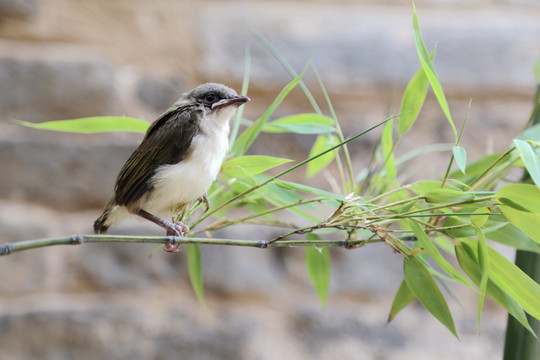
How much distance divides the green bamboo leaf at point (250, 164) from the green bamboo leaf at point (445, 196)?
0.37 ft

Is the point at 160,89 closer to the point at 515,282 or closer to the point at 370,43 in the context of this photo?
the point at 370,43

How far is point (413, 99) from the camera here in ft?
1.62

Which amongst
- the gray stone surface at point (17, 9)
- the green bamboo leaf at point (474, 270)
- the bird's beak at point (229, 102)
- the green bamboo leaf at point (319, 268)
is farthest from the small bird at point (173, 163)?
the gray stone surface at point (17, 9)

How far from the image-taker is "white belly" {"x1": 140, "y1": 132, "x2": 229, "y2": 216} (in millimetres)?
517

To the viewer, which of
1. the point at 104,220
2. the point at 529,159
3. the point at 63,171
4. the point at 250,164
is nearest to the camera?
the point at 529,159

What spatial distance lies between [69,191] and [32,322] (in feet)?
0.76

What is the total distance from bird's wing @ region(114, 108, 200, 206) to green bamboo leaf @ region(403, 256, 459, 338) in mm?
242

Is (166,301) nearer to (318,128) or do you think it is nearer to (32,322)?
(32,322)

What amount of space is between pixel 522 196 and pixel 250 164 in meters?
0.20

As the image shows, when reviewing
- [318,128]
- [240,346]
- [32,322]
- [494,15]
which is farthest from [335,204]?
[494,15]

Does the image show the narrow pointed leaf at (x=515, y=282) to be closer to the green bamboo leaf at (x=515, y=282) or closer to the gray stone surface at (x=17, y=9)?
the green bamboo leaf at (x=515, y=282)

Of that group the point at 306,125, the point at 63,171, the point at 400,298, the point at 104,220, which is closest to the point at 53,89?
the point at 63,171

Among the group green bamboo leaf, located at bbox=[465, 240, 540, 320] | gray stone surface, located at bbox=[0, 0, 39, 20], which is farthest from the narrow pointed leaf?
gray stone surface, located at bbox=[0, 0, 39, 20]

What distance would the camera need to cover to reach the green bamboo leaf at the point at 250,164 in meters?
0.45
